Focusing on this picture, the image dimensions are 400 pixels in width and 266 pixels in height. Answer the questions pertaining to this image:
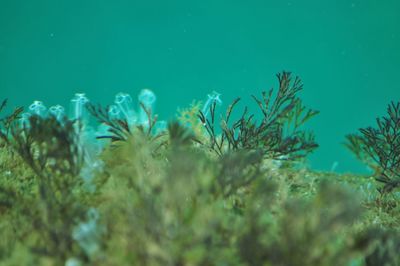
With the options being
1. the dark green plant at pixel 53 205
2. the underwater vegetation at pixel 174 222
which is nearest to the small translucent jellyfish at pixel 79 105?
the underwater vegetation at pixel 174 222

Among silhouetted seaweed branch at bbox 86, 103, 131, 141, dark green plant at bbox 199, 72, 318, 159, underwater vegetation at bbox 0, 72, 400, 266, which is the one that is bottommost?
underwater vegetation at bbox 0, 72, 400, 266

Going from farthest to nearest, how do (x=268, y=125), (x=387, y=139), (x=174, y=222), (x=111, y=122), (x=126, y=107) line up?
(x=387, y=139) < (x=268, y=125) < (x=126, y=107) < (x=111, y=122) < (x=174, y=222)

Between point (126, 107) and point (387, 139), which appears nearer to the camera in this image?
point (126, 107)

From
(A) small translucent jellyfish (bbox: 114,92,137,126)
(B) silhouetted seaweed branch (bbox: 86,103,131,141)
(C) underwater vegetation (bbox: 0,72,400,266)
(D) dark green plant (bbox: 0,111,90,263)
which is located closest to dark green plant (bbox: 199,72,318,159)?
(A) small translucent jellyfish (bbox: 114,92,137,126)

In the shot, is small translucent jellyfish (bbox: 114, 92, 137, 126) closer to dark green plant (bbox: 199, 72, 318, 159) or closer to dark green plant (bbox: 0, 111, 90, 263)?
dark green plant (bbox: 199, 72, 318, 159)

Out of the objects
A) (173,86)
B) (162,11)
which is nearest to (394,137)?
(162,11)

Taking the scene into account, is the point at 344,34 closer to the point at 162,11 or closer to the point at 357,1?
the point at 357,1

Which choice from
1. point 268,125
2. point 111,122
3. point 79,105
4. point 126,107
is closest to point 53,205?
point 111,122

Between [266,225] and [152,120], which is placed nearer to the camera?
[266,225]

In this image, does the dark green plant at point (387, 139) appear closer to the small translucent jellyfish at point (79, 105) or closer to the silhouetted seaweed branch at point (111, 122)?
the silhouetted seaweed branch at point (111, 122)

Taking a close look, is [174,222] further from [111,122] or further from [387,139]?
[387,139]

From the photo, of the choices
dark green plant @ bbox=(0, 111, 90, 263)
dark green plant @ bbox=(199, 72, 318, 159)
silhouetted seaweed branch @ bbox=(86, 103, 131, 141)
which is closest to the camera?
dark green plant @ bbox=(0, 111, 90, 263)
